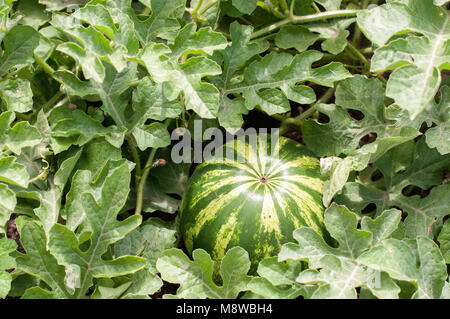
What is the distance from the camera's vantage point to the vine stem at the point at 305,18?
249 centimetres

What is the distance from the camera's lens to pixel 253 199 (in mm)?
2203

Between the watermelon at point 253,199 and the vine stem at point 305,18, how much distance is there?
493 mm

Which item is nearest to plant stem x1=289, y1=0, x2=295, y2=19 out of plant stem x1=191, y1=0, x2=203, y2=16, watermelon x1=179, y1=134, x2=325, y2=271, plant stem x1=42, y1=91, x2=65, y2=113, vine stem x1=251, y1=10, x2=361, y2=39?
vine stem x1=251, y1=10, x2=361, y2=39

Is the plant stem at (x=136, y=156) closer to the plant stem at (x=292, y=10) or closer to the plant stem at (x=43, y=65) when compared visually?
the plant stem at (x=43, y=65)

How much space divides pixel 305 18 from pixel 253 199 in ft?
2.90

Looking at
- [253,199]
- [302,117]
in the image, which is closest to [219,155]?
[253,199]

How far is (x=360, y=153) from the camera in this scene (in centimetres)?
228

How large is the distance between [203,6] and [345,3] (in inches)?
29.5

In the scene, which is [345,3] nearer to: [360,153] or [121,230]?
[360,153]

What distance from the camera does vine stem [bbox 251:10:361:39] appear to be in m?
2.49

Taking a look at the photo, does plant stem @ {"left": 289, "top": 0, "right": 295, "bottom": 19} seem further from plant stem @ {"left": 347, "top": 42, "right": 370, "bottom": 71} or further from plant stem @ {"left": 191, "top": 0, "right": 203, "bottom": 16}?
plant stem @ {"left": 191, "top": 0, "right": 203, "bottom": 16}

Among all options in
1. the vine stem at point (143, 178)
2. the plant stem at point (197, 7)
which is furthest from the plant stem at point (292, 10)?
the vine stem at point (143, 178)

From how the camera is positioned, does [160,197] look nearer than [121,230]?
No
